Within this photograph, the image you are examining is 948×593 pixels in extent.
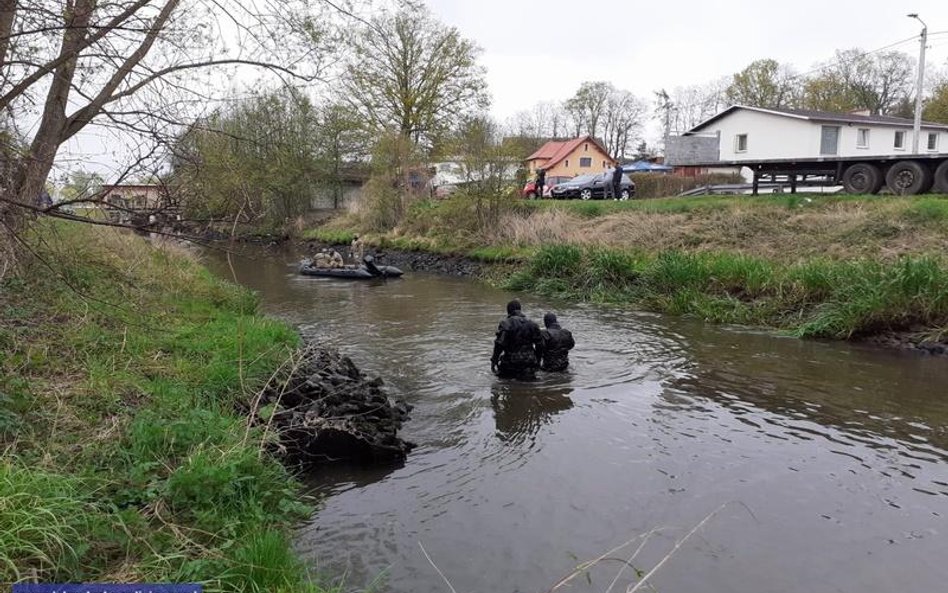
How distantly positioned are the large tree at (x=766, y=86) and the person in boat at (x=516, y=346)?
56148 millimetres

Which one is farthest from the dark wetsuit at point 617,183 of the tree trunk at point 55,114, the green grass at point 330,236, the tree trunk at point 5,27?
the tree trunk at point 5,27

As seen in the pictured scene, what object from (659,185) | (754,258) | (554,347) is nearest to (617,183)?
(659,185)

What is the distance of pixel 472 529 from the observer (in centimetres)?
536

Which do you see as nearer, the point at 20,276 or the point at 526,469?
the point at 526,469

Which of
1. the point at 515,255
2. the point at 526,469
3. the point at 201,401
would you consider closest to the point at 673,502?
the point at 526,469

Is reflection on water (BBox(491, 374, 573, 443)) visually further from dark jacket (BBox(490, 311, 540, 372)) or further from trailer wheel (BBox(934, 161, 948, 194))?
trailer wheel (BBox(934, 161, 948, 194))

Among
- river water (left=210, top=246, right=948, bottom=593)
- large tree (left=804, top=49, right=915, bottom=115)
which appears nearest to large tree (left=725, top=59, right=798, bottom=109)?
large tree (left=804, top=49, right=915, bottom=115)

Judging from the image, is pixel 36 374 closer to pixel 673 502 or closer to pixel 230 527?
pixel 230 527

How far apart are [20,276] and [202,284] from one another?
4597 millimetres

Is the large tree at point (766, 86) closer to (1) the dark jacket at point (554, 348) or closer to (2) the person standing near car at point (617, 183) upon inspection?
(2) the person standing near car at point (617, 183)

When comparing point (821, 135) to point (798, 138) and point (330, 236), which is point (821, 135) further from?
point (330, 236)

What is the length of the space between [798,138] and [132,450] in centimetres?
3700

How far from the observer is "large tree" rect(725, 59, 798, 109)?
58.3 m

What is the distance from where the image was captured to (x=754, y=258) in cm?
1588
